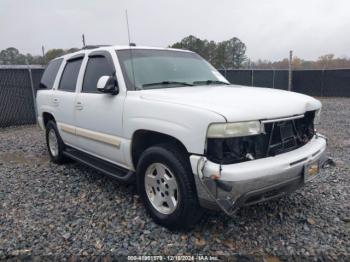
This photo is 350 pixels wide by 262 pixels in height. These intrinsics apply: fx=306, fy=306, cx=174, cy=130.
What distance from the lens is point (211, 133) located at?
8.05 feet

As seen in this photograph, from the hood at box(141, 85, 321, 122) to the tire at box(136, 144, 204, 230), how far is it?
496mm

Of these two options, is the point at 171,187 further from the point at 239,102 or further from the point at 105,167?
the point at 105,167

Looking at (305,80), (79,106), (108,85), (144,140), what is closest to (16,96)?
(79,106)

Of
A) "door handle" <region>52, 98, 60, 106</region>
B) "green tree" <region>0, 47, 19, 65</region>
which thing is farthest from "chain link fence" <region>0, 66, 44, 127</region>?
"green tree" <region>0, 47, 19, 65</region>

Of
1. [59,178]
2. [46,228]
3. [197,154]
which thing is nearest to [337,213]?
[197,154]

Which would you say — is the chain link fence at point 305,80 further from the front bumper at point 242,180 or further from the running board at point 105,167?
the front bumper at point 242,180

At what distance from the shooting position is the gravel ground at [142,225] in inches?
108

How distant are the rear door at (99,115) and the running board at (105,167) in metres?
0.08

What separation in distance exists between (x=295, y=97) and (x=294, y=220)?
128 cm

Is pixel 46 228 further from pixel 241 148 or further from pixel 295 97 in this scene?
pixel 295 97

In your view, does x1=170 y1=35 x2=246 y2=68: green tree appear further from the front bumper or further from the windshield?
the front bumper

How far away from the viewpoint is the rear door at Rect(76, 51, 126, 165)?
3506 millimetres

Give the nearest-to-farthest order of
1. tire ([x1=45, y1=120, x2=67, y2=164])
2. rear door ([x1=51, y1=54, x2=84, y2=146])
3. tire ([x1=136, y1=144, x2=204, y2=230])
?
tire ([x1=136, y1=144, x2=204, y2=230]) → rear door ([x1=51, y1=54, x2=84, y2=146]) → tire ([x1=45, y1=120, x2=67, y2=164])

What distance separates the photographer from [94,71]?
4.12 m
